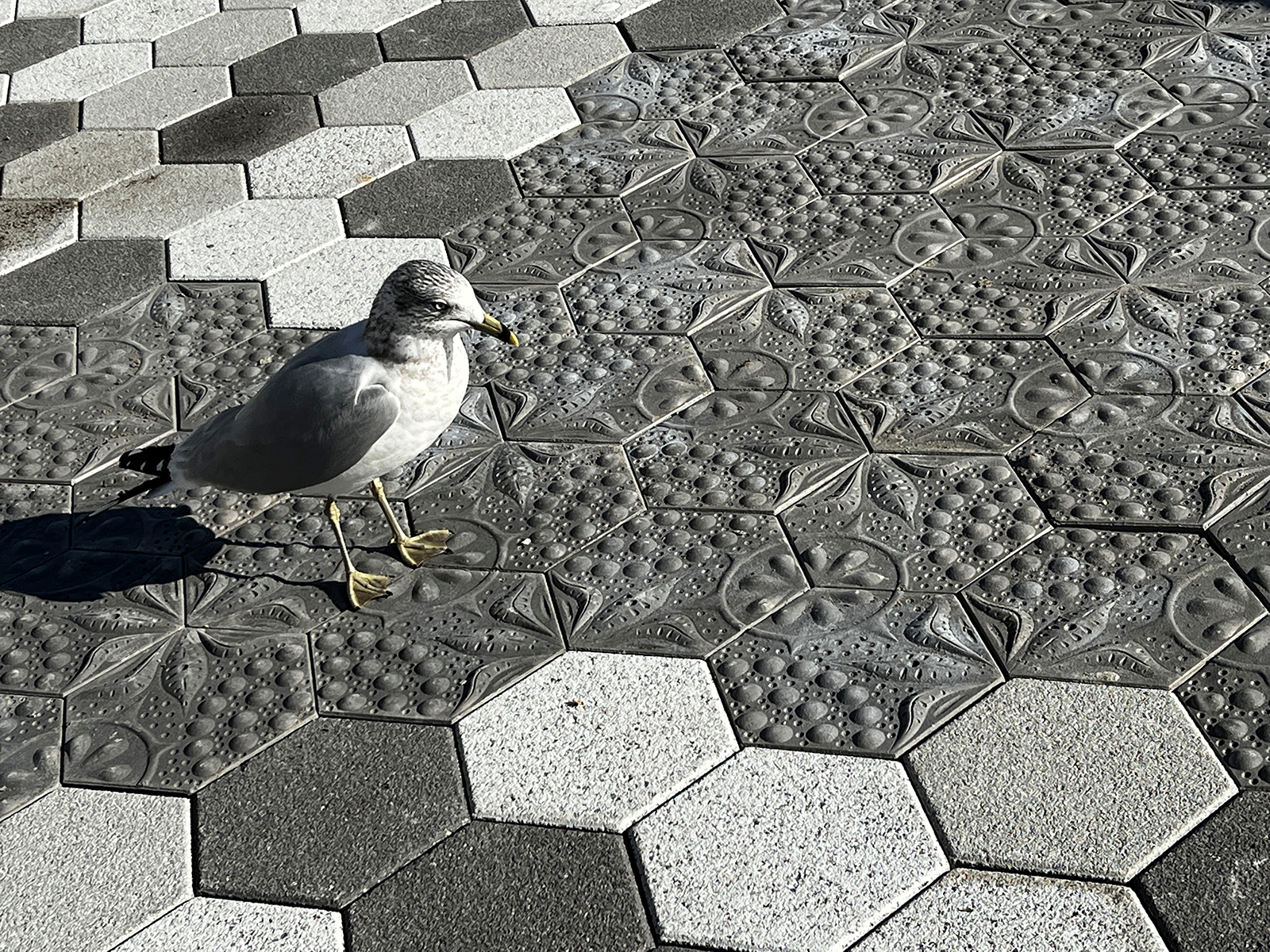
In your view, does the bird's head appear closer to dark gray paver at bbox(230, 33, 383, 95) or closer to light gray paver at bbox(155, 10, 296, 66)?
dark gray paver at bbox(230, 33, 383, 95)

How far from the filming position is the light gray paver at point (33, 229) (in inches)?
163

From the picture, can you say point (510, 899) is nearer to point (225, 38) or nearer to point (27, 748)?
point (27, 748)

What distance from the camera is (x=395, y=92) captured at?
15.7 ft

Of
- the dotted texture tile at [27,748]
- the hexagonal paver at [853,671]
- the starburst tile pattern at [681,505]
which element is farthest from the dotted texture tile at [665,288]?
the dotted texture tile at [27,748]

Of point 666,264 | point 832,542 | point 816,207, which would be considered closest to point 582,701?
point 832,542

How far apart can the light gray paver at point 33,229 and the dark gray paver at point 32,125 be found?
1.39ft

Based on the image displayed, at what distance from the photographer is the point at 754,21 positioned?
499 cm

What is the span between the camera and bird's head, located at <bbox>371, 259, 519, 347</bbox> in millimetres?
2592

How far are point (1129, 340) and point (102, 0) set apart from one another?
4905 millimetres

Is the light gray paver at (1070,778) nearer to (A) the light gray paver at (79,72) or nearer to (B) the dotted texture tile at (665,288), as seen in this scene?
(B) the dotted texture tile at (665,288)

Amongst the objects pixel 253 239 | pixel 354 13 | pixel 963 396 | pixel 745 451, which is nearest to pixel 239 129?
pixel 253 239

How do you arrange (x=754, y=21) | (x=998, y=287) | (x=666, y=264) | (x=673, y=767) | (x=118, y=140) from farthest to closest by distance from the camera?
(x=754, y=21), (x=118, y=140), (x=666, y=264), (x=998, y=287), (x=673, y=767)

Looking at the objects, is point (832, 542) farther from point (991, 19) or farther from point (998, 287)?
point (991, 19)

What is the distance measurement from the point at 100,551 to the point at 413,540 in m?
0.82
